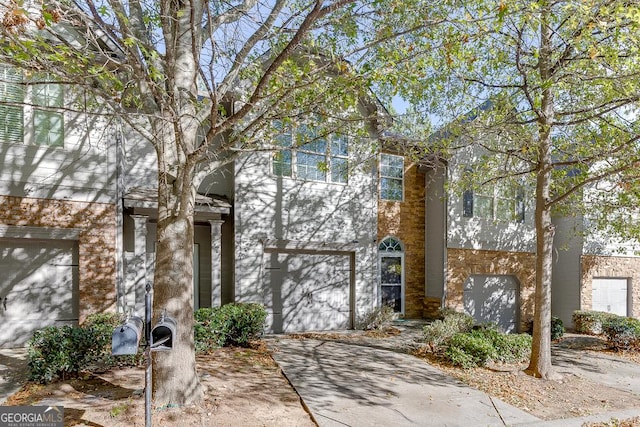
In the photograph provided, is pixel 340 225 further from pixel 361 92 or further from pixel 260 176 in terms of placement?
pixel 361 92

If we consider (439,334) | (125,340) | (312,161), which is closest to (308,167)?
(312,161)

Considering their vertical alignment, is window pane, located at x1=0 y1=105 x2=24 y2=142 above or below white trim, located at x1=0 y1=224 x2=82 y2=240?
above

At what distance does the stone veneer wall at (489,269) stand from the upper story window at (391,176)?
2.73 meters

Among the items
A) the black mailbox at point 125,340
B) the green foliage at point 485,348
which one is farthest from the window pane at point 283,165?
the black mailbox at point 125,340

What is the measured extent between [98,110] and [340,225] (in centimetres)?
724

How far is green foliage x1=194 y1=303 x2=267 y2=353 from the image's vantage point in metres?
8.57

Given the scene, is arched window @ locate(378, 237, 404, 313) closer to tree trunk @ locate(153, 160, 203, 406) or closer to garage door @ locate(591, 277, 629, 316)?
garage door @ locate(591, 277, 629, 316)

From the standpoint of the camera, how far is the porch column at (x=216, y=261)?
1064 cm

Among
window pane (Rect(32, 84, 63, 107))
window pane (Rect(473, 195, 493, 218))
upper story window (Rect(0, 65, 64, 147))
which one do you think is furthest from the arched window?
window pane (Rect(32, 84, 63, 107))

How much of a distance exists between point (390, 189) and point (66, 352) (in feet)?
34.6

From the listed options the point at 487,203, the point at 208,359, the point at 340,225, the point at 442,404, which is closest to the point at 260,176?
the point at 340,225

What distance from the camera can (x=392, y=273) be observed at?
1408 centimetres

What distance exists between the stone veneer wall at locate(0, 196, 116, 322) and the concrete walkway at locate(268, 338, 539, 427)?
436 cm

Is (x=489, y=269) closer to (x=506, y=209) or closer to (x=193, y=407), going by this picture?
(x=506, y=209)
